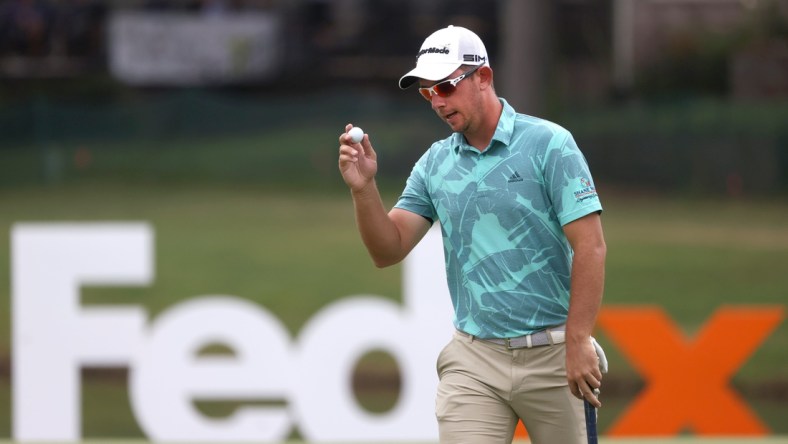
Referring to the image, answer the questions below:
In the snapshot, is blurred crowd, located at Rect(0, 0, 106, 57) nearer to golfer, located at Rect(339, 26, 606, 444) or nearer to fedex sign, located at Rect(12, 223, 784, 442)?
fedex sign, located at Rect(12, 223, 784, 442)

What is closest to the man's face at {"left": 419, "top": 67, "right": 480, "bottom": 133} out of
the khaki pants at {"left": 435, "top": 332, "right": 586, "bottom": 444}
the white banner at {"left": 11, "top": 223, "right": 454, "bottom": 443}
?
the khaki pants at {"left": 435, "top": 332, "right": 586, "bottom": 444}

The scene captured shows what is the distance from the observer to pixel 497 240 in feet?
14.0

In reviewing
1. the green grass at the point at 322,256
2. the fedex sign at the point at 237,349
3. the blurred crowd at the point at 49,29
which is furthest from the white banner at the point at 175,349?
the blurred crowd at the point at 49,29

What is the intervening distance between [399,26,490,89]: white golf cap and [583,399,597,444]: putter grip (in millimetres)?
1067

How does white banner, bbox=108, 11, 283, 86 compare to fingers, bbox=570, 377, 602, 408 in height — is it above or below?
above

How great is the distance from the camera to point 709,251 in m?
14.4

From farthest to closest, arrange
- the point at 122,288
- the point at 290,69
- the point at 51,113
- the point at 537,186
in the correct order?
1. the point at 290,69
2. the point at 51,113
3. the point at 122,288
4. the point at 537,186

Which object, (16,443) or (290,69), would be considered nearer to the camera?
(16,443)

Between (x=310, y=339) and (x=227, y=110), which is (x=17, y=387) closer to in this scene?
(x=310, y=339)

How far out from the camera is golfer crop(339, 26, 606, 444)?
4.22 meters

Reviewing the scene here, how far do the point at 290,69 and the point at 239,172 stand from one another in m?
2.19

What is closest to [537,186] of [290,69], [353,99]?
[353,99]

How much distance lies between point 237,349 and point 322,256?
6481mm

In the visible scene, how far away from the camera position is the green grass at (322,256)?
11758 mm
